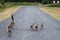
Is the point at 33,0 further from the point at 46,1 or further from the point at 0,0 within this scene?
the point at 0,0

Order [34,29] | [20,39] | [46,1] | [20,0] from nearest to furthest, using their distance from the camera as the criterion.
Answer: [20,39]
[34,29]
[46,1]
[20,0]

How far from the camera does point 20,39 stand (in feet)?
44.7

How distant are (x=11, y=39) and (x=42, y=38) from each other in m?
1.93

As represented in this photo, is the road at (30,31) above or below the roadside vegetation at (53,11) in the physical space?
above

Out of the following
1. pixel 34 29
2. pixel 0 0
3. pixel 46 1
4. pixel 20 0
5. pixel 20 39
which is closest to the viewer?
pixel 20 39

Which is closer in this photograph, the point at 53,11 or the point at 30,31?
the point at 30,31

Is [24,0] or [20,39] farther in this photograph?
[24,0]

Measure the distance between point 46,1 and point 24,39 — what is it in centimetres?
9751

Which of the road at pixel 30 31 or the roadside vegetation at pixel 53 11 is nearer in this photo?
the road at pixel 30 31

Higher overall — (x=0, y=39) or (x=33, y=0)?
(x=0, y=39)

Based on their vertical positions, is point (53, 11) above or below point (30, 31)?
below

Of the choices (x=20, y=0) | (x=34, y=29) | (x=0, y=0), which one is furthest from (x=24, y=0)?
(x=34, y=29)

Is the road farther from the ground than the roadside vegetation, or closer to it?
farther from the ground

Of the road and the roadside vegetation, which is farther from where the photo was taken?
the roadside vegetation
